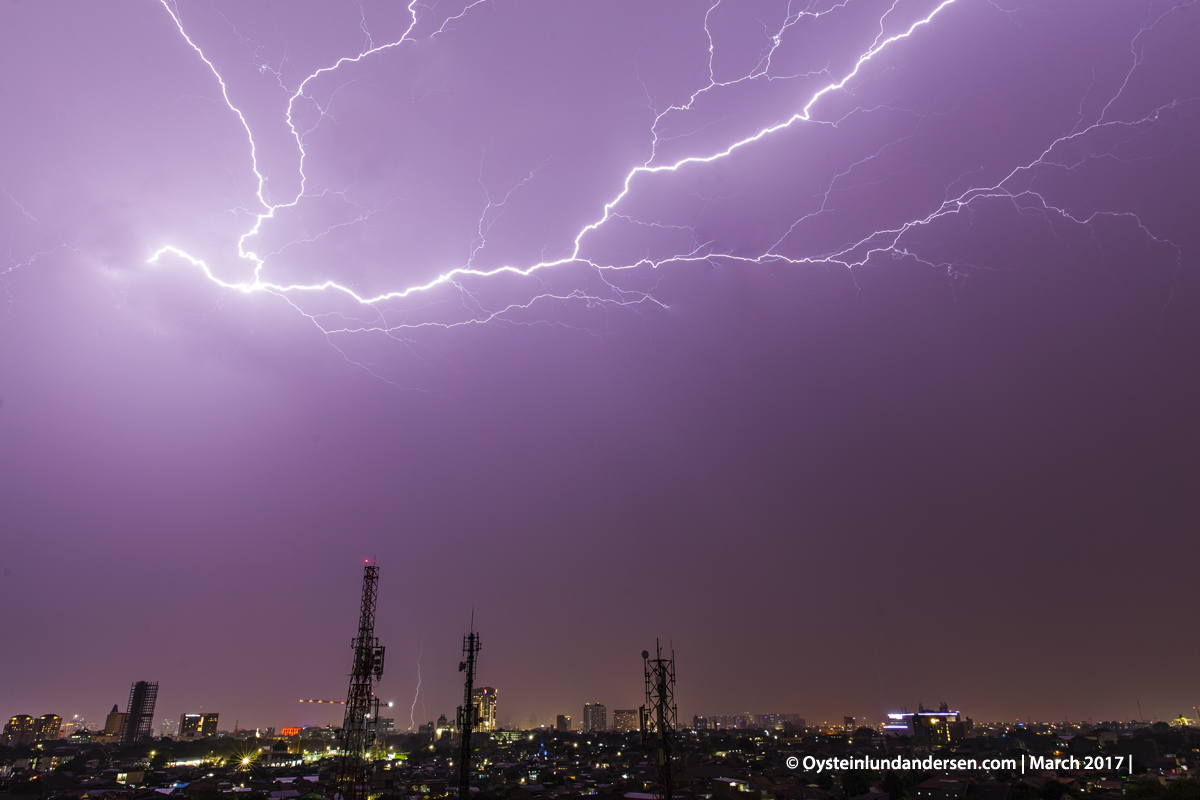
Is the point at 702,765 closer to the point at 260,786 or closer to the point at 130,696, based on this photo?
the point at 260,786

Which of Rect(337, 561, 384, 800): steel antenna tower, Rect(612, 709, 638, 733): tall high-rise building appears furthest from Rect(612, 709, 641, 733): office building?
Rect(337, 561, 384, 800): steel antenna tower

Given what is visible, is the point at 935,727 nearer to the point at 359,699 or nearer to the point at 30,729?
the point at 359,699

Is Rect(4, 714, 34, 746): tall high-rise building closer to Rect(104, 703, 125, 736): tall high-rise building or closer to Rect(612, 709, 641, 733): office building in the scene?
Rect(104, 703, 125, 736): tall high-rise building

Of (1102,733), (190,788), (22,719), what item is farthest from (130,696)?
(1102,733)

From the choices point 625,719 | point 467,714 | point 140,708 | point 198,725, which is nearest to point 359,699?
point 467,714

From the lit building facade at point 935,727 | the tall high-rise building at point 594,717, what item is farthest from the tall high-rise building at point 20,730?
the lit building facade at point 935,727

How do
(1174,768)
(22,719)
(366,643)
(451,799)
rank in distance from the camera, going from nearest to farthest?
(366,643) → (451,799) → (1174,768) → (22,719)

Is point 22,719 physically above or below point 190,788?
below
